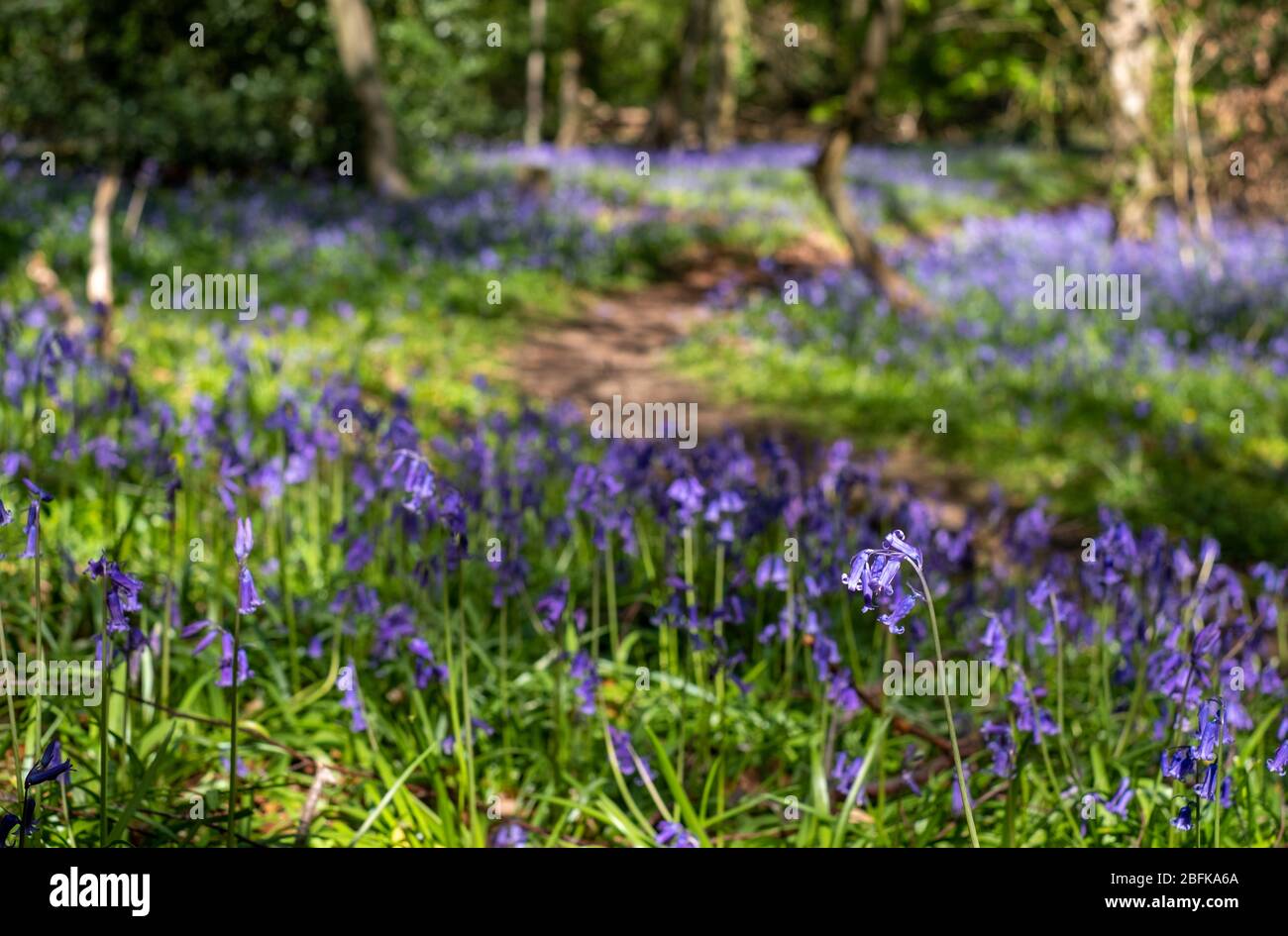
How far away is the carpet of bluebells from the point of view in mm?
2744

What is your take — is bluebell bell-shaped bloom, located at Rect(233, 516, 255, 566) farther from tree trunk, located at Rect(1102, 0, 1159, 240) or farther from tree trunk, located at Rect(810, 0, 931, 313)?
tree trunk, located at Rect(1102, 0, 1159, 240)

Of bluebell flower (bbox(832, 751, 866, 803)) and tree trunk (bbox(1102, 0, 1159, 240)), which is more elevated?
tree trunk (bbox(1102, 0, 1159, 240))

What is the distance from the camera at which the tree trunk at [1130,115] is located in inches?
557

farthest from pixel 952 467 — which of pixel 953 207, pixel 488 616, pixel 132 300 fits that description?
pixel 953 207

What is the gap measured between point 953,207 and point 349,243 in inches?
487

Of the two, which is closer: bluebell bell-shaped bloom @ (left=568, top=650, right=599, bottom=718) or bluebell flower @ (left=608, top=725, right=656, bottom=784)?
bluebell flower @ (left=608, top=725, right=656, bottom=784)

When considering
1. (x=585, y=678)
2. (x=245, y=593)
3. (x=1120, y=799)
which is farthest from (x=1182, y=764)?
(x=245, y=593)

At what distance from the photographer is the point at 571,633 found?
11.3 ft

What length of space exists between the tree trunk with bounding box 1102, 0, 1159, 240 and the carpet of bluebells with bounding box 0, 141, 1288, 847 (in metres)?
7.02

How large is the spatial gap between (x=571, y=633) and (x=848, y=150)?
9605mm

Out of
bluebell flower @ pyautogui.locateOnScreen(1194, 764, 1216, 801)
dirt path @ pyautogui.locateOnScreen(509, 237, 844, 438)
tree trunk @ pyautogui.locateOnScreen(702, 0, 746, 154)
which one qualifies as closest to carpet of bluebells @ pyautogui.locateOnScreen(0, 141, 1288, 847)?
bluebell flower @ pyautogui.locateOnScreen(1194, 764, 1216, 801)

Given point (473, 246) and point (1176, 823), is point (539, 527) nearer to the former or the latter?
point (1176, 823)

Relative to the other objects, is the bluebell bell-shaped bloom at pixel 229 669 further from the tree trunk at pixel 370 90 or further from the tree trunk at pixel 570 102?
the tree trunk at pixel 570 102
